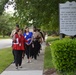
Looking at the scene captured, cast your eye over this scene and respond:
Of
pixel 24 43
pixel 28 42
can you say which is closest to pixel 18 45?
pixel 24 43

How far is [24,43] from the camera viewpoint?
1324 cm

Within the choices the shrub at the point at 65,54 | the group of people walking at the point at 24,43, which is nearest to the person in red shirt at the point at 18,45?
the group of people walking at the point at 24,43

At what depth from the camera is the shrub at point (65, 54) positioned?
29.1 ft

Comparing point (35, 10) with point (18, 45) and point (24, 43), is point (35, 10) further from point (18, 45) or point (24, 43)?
point (18, 45)

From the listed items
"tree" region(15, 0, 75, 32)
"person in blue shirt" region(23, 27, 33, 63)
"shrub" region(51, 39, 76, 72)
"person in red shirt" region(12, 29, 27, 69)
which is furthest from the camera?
"tree" region(15, 0, 75, 32)

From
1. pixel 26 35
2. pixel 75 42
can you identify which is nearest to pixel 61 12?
→ pixel 75 42

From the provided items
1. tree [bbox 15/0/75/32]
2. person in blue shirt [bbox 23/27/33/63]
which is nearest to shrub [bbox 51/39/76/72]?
person in blue shirt [bbox 23/27/33/63]

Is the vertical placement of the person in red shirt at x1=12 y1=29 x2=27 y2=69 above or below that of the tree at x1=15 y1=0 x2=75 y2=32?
below

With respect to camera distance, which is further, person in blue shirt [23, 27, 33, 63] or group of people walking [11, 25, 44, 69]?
person in blue shirt [23, 27, 33, 63]

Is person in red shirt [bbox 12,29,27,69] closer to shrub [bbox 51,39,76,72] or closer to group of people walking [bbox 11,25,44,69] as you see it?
group of people walking [bbox 11,25,44,69]

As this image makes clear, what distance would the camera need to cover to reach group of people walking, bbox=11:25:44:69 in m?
12.2

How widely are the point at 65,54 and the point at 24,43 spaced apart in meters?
4.61

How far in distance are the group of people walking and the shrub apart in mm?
3384

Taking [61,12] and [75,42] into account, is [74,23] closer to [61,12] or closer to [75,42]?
[61,12]
